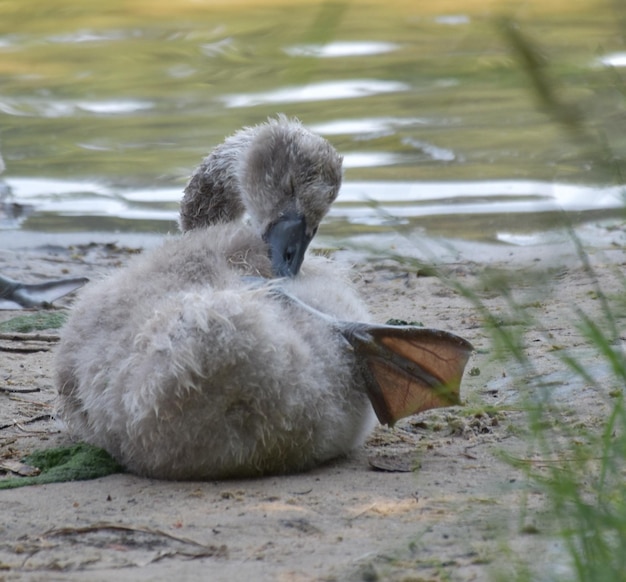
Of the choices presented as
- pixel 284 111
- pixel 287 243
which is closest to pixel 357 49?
pixel 284 111

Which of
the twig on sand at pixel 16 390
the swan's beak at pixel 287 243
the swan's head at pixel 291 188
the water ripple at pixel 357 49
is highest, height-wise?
the water ripple at pixel 357 49

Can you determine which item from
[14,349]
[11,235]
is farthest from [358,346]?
[11,235]

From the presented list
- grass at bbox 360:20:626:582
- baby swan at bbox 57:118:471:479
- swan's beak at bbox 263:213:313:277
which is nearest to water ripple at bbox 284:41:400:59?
swan's beak at bbox 263:213:313:277

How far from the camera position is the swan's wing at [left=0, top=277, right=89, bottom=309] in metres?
6.57

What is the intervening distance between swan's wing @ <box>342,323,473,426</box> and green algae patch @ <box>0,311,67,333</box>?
8.28 ft

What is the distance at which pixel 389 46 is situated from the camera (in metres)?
13.4

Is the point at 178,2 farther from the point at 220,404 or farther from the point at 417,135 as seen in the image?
the point at 220,404

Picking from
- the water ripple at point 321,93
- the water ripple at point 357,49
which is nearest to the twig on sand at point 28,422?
the water ripple at point 321,93

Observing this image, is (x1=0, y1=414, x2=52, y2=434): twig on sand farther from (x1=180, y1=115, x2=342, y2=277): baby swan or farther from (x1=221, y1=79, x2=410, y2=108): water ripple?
(x1=221, y1=79, x2=410, y2=108): water ripple

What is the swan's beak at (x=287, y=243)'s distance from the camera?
13.9 feet

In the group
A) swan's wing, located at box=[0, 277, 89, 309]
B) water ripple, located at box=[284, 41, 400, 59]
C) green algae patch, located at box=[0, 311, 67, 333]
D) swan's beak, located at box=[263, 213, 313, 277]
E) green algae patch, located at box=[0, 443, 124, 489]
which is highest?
water ripple, located at box=[284, 41, 400, 59]

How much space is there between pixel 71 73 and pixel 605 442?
37.8ft

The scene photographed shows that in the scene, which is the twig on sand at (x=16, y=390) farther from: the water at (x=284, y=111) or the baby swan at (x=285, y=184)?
the water at (x=284, y=111)

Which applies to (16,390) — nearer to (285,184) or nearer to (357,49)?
(285,184)
